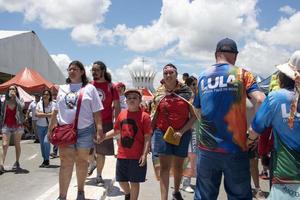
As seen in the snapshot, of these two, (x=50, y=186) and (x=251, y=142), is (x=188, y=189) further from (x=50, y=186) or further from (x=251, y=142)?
(x=251, y=142)

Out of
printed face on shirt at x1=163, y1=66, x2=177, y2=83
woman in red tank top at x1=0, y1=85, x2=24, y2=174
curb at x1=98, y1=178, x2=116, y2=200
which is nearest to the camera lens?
printed face on shirt at x1=163, y1=66, x2=177, y2=83

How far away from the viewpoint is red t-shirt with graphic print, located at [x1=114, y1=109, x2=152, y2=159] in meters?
5.66

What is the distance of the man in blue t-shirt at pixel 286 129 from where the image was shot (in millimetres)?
3410

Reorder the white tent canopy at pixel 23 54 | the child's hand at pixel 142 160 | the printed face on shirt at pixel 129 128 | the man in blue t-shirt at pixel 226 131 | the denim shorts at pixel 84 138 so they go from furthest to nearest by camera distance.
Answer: the white tent canopy at pixel 23 54 < the denim shorts at pixel 84 138 < the printed face on shirt at pixel 129 128 < the child's hand at pixel 142 160 < the man in blue t-shirt at pixel 226 131

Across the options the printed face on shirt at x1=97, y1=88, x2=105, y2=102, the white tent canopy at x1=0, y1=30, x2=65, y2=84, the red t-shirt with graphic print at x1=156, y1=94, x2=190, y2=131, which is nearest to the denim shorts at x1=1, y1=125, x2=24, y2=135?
the printed face on shirt at x1=97, y1=88, x2=105, y2=102

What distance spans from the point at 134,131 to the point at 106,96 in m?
1.62

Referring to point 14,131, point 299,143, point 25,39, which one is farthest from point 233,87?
point 25,39

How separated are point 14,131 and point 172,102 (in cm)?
468

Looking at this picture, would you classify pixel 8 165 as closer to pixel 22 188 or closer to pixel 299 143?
pixel 22 188

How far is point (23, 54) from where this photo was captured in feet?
86.7

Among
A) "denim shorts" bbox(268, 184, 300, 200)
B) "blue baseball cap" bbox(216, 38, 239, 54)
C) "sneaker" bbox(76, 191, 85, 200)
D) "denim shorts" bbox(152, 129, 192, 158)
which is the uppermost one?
"blue baseball cap" bbox(216, 38, 239, 54)

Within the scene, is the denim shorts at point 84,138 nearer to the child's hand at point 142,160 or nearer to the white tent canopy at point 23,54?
the child's hand at point 142,160

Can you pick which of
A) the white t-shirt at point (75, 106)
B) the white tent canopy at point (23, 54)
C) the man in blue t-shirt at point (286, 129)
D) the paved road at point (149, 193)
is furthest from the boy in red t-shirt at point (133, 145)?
the white tent canopy at point (23, 54)

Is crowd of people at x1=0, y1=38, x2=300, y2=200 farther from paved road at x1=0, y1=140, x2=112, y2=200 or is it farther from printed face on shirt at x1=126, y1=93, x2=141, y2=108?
paved road at x1=0, y1=140, x2=112, y2=200
